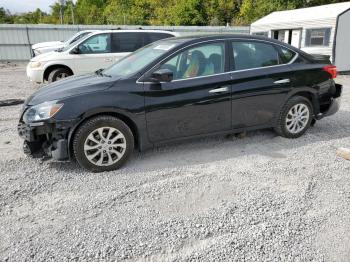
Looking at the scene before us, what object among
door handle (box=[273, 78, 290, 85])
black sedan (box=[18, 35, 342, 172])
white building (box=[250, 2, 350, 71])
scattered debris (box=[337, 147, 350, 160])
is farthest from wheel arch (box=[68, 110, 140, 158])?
white building (box=[250, 2, 350, 71])

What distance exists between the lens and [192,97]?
417 centimetres

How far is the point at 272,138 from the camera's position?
5152mm

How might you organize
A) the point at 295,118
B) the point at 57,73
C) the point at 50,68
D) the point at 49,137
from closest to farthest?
the point at 49,137, the point at 295,118, the point at 57,73, the point at 50,68

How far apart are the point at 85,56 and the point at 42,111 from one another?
6.05m

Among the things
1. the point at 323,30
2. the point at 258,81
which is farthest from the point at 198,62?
the point at 323,30

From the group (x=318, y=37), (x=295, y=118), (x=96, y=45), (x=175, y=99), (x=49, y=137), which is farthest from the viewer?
(x=318, y=37)

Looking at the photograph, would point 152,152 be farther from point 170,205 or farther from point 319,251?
point 319,251

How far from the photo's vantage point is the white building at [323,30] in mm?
13625

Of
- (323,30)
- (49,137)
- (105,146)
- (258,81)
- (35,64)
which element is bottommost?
(105,146)

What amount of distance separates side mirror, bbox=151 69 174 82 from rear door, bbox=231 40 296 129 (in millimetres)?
1006

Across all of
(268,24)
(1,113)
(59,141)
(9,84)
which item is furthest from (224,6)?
(59,141)

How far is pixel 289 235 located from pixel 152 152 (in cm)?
233

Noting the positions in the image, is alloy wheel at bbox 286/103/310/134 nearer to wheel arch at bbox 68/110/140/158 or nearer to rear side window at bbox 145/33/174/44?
wheel arch at bbox 68/110/140/158

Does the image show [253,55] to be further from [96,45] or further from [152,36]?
[96,45]
